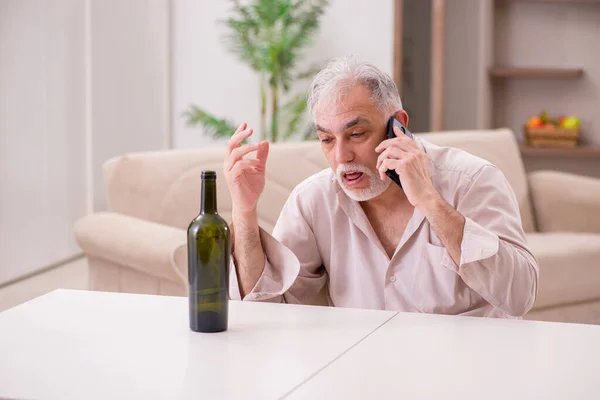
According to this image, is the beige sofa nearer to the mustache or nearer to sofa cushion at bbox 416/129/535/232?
sofa cushion at bbox 416/129/535/232

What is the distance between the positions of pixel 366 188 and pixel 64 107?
3889 mm

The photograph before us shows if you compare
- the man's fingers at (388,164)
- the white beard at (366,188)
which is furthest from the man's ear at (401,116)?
the man's fingers at (388,164)

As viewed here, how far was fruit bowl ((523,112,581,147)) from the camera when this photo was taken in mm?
6125

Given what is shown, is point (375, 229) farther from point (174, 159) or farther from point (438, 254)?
point (174, 159)

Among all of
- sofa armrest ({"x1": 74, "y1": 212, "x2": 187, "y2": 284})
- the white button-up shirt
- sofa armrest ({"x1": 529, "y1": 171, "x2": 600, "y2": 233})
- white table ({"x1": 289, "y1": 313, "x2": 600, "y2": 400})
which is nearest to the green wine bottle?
white table ({"x1": 289, "y1": 313, "x2": 600, "y2": 400})

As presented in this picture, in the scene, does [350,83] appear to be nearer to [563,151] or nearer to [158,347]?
[158,347]

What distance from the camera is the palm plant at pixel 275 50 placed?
6273 mm

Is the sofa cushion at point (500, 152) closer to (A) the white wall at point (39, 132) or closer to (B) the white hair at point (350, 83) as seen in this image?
(B) the white hair at point (350, 83)

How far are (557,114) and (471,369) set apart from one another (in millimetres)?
5426

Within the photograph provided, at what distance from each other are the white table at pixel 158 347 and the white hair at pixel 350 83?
1.76ft

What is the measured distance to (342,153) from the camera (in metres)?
2.05

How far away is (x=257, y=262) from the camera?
2.01 metres

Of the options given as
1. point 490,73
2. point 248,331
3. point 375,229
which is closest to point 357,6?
point 490,73

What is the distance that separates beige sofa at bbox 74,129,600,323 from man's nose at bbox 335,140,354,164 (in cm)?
105
